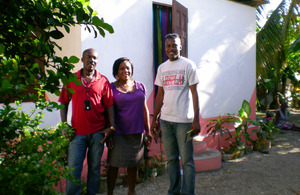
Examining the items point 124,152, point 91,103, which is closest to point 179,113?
point 124,152

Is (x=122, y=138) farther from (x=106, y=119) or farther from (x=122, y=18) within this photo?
(x=122, y=18)

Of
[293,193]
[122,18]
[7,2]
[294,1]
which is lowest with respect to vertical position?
[293,193]

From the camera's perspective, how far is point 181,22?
4.57m

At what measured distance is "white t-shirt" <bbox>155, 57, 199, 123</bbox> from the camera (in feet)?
9.32

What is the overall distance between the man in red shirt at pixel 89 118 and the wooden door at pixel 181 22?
1954 mm

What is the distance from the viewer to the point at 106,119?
2930mm

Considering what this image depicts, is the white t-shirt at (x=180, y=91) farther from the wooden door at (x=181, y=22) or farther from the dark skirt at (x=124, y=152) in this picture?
the wooden door at (x=181, y=22)

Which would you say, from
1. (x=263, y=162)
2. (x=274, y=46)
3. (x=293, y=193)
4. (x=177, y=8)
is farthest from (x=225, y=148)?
(x=274, y=46)

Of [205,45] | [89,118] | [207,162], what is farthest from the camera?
[205,45]

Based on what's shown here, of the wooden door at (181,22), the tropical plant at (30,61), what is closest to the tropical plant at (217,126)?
the wooden door at (181,22)

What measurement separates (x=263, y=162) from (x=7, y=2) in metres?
4.91

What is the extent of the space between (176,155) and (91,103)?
1077mm

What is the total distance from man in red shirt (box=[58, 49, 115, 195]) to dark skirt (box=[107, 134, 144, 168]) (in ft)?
0.52

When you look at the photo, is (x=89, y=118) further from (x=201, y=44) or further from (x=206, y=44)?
(x=206, y=44)
